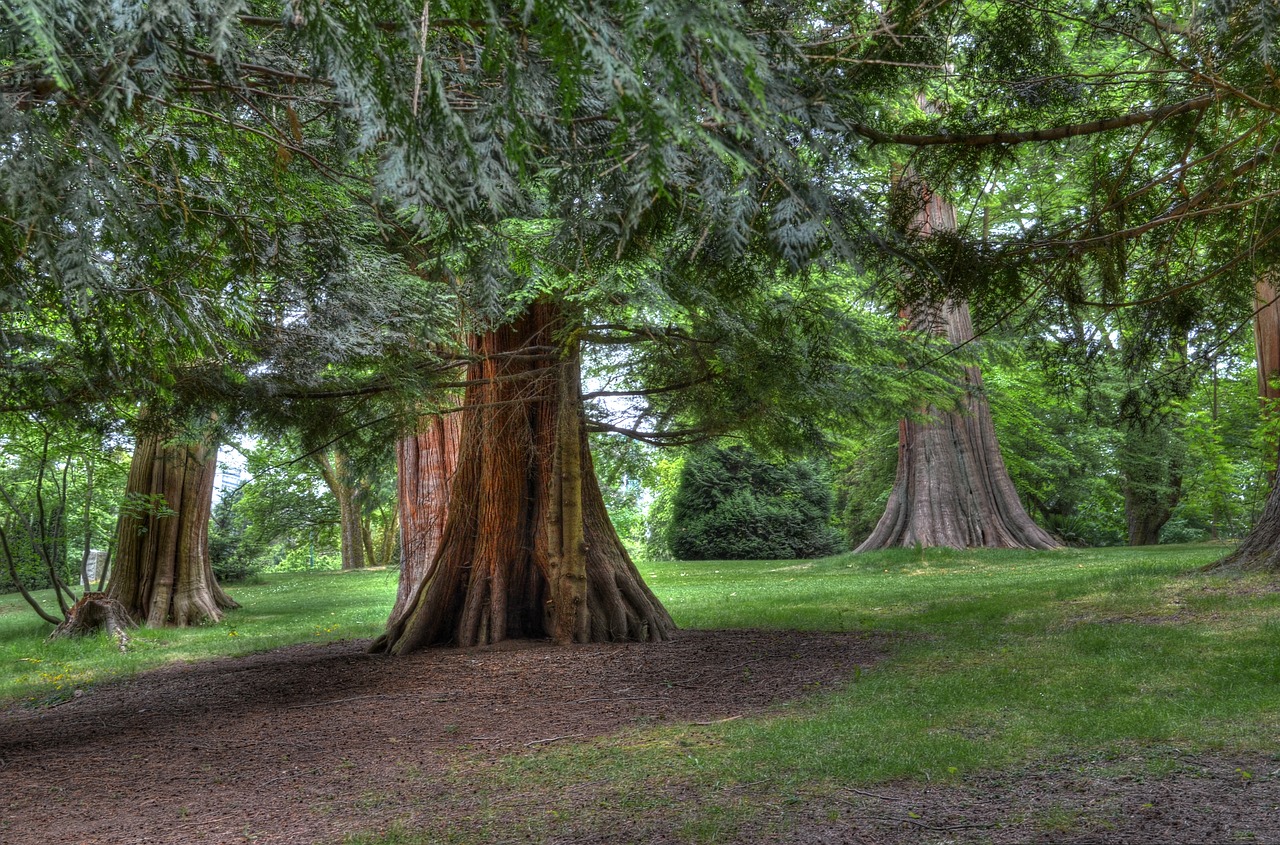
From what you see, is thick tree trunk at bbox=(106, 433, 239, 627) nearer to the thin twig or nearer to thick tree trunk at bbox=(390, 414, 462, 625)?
thick tree trunk at bbox=(390, 414, 462, 625)

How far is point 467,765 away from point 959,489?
14.6 m

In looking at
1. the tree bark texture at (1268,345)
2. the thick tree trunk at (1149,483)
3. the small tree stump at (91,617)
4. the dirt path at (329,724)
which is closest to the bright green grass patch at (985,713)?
the dirt path at (329,724)

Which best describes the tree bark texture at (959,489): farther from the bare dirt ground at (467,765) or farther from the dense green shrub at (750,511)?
the bare dirt ground at (467,765)

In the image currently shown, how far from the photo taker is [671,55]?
7.01 feet

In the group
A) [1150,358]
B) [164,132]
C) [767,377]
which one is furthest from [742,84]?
[1150,358]

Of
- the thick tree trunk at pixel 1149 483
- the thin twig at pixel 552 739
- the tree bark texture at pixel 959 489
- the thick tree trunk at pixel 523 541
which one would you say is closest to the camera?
the thin twig at pixel 552 739

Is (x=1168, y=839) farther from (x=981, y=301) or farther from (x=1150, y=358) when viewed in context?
(x=1150, y=358)

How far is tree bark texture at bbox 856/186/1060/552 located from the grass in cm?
541

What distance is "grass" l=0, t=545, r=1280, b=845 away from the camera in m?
4.42

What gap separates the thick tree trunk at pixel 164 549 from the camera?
514 inches

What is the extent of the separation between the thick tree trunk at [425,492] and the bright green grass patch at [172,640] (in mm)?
987

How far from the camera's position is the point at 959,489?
18.0 meters

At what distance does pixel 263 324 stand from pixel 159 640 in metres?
7.17

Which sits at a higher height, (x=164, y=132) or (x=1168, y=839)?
(x=164, y=132)
